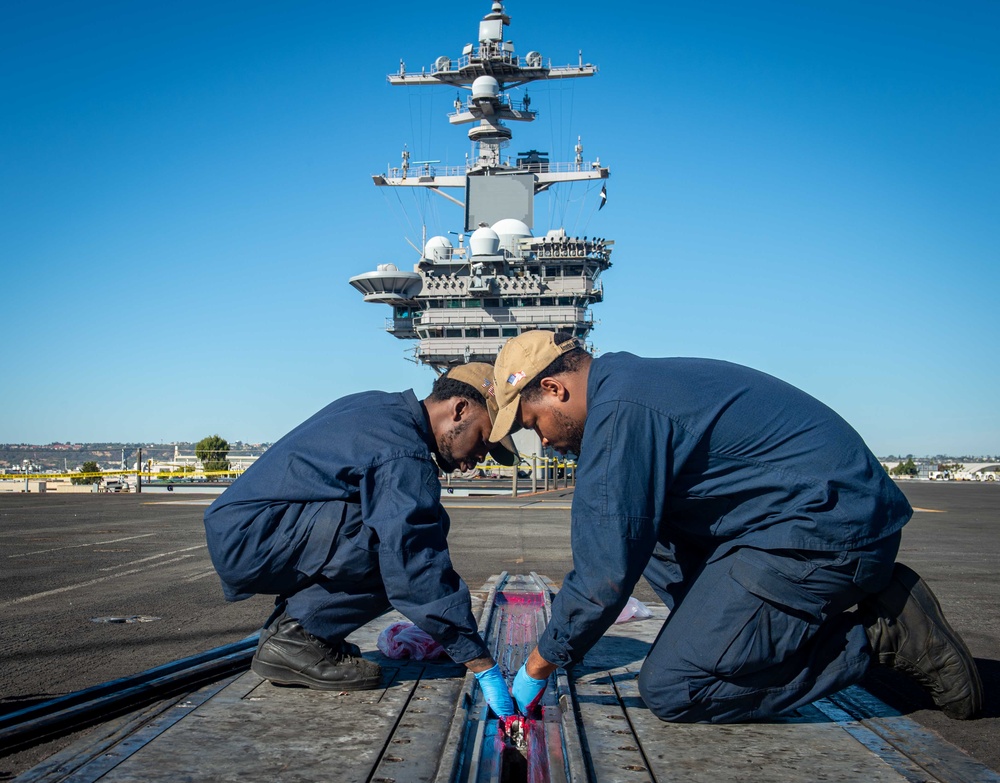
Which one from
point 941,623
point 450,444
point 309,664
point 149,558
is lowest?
point 149,558

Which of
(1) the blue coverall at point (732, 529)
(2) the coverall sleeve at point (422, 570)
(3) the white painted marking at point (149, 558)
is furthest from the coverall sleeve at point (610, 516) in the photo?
(3) the white painted marking at point (149, 558)

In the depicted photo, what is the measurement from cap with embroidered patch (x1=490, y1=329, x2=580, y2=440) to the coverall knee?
0.84m

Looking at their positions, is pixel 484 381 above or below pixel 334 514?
above

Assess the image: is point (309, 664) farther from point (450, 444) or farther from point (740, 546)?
point (740, 546)

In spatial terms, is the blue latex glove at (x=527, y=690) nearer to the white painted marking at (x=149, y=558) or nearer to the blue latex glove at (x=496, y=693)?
the blue latex glove at (x=496, y=693)

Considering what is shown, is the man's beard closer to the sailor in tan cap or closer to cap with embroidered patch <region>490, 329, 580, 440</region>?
cap with embroidered patch <region>490, 329, 580, 440</region>

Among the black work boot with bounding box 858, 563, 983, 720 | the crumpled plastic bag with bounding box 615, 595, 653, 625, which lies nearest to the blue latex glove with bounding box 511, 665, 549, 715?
the black work boot with bounding box 858, 563, 983, 720

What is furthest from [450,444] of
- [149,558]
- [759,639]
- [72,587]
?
[149,558]

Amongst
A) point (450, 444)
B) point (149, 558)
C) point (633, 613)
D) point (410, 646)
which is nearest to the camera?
point (450, 444)

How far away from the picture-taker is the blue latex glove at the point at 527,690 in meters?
2.51

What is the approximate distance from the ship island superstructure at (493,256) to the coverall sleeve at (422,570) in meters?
39.5

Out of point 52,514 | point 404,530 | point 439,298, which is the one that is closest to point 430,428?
point 404,530

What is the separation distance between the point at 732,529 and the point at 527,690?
0.81 metres

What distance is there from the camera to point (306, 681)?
2768 millimetres
